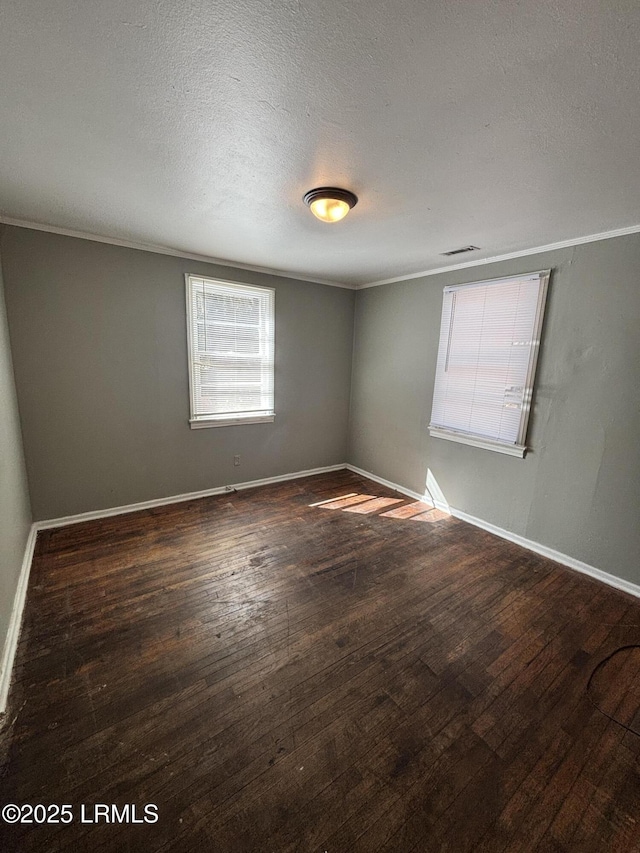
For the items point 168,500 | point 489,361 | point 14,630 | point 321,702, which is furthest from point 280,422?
point 321,702

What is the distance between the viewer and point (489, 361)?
320 centimetres

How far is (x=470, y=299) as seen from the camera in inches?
130

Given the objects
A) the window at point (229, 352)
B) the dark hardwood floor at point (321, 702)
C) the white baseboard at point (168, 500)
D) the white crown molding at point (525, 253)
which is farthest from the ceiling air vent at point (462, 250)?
the white baseboard at point (168, 500)

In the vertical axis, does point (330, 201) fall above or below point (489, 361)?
above

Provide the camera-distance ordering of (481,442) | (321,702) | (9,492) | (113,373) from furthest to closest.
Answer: (481,442), (113,373), (9,492), (321,702)

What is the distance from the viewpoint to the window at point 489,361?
2.91m

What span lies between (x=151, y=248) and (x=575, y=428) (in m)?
3.99

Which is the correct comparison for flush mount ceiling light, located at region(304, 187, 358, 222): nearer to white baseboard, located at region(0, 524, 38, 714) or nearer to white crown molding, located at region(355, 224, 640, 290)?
white crown molding, located at region(355, 224, 640, 290)

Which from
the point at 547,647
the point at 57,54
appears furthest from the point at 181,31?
the point at 547,647

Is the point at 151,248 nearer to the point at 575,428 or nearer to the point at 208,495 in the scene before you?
the point at 208,495

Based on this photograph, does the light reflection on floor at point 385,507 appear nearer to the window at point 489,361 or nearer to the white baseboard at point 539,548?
the white baseboard at point 539,548

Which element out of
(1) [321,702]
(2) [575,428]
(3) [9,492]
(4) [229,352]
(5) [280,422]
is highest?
(4) [229,352]

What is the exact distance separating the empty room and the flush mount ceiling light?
15 millimetres

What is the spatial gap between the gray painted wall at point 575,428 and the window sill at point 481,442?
7cm
